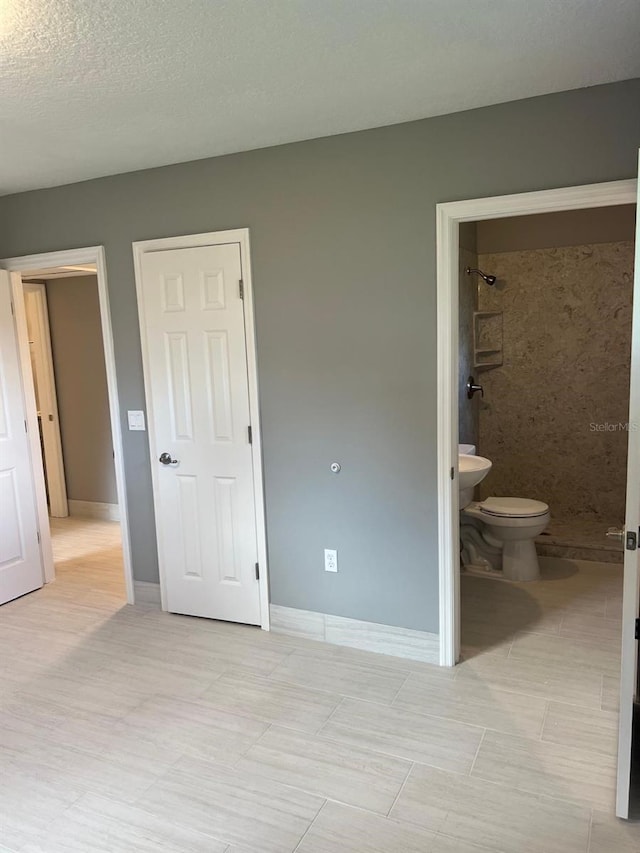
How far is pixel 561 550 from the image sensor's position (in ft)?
13.9

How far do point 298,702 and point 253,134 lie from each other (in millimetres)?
2568

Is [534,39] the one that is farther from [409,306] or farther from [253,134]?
[253,134]

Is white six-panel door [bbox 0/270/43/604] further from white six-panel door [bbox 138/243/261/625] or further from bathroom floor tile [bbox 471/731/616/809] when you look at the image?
bathroom floor tile [bbox 471/731/616/809]

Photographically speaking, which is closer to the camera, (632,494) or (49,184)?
(632,494)

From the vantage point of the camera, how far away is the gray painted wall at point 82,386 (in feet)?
17.9

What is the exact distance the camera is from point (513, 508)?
3.93 metres

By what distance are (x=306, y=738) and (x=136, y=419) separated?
2.01m

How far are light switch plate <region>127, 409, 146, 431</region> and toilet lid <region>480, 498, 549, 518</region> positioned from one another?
2.23 metres

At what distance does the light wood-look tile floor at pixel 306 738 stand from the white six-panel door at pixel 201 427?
0.31 meters

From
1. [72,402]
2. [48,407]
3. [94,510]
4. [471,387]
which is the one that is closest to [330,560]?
[471,387]

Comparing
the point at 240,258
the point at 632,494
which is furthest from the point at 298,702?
the point at 240,258

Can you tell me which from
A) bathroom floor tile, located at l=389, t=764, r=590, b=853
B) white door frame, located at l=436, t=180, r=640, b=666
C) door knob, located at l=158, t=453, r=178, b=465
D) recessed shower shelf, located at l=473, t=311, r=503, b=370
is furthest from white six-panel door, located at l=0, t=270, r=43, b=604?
recessed shower shelf, located at l=473, t=311, r=503, b=370

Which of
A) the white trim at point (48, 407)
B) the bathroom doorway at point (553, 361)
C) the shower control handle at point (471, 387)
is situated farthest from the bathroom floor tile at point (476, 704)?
the white trim at point (48, 407)

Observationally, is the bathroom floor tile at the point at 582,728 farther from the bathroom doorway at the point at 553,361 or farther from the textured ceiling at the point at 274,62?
the textured ceiling at the point at 274,62
